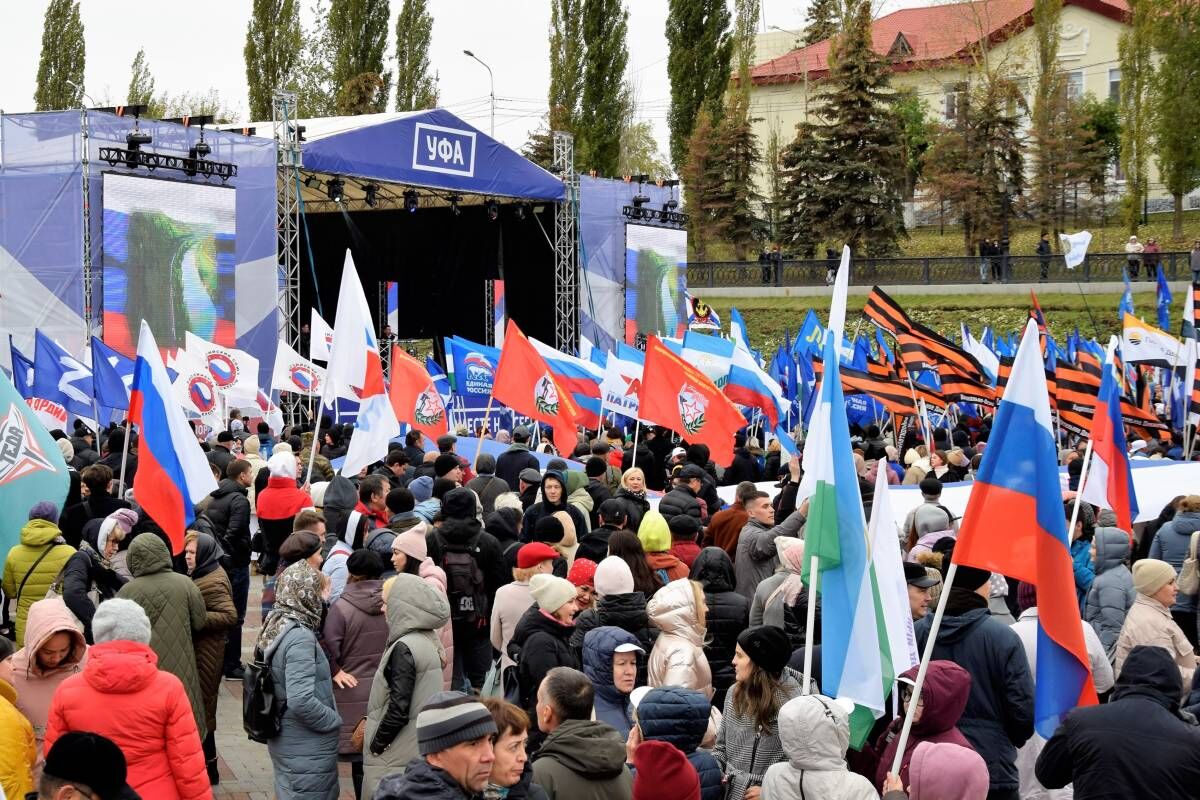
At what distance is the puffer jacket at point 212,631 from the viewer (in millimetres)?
6918

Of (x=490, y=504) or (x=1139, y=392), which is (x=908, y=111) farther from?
(x=490, y=504)

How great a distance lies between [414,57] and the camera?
46.2m

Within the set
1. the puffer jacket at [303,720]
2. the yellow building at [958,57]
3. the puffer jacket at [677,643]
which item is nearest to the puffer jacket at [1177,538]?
the puffer jacket at [677,643]

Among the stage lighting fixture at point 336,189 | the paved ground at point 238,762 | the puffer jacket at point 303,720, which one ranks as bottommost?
the paved ground at point 238,762

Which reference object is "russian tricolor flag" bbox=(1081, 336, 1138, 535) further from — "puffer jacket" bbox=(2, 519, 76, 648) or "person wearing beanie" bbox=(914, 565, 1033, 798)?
"puffer jacket" bbox=(2, 519, 76, 648)

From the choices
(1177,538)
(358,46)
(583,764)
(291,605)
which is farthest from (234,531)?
(358,46)

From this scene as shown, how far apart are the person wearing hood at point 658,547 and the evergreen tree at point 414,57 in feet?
131

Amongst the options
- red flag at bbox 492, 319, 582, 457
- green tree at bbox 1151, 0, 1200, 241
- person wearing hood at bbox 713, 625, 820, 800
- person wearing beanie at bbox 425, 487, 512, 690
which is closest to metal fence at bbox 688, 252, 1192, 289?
green tree at bbox 1151, 0, 1200, 241

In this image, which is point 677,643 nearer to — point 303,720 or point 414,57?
point 303,720

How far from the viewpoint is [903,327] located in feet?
48.3

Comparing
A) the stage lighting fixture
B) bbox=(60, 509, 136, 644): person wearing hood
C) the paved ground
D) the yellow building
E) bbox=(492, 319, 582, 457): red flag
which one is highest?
the yellow building

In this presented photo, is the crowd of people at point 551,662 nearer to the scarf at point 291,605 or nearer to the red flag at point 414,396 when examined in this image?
the scarf at point 291,605

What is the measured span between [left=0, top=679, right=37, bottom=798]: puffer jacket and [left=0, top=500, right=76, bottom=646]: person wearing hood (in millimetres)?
2614

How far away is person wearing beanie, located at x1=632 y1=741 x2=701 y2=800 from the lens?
429cm
